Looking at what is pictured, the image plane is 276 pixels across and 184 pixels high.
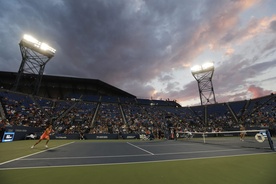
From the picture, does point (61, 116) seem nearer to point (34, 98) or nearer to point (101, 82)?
point (34, 98)

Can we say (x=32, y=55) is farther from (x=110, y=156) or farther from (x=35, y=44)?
(x=110, y=156)

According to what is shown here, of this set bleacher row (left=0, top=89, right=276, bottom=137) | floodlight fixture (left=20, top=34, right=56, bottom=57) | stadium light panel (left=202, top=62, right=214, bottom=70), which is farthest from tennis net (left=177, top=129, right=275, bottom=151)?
floodlight fixture (left=20, top=34, right=56, bottom=57)

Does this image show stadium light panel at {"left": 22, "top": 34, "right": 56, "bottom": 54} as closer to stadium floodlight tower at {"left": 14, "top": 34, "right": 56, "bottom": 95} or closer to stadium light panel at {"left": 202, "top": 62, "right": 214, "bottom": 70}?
stadium floodlight tower at {"left": 14, "top": 34, "right": 56, "bottom": 95}

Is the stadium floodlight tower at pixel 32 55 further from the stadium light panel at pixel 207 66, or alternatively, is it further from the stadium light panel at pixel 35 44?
the stadium light panel at pixel 207 66

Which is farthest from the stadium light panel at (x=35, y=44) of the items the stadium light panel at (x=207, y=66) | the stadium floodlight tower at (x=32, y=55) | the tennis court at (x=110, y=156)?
the stadium light panel at (x=207, y=66)

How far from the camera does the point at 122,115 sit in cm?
4238

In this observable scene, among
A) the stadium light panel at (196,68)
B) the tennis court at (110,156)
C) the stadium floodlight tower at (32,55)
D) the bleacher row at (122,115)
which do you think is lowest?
the tennis court at (110,156)

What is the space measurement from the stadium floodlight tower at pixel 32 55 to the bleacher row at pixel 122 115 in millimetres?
6047

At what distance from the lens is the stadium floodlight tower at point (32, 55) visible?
33.5 metres

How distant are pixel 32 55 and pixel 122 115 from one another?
2632 cm

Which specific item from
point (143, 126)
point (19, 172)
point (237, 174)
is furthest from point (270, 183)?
point (143, 126)

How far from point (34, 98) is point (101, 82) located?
77.4ft

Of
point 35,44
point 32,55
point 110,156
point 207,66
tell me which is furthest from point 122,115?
point 110,156

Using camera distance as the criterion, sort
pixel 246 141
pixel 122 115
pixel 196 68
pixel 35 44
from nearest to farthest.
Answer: pixel 246 141 < pixel 35 44 < pixel 122 115 < pixel 196 68
